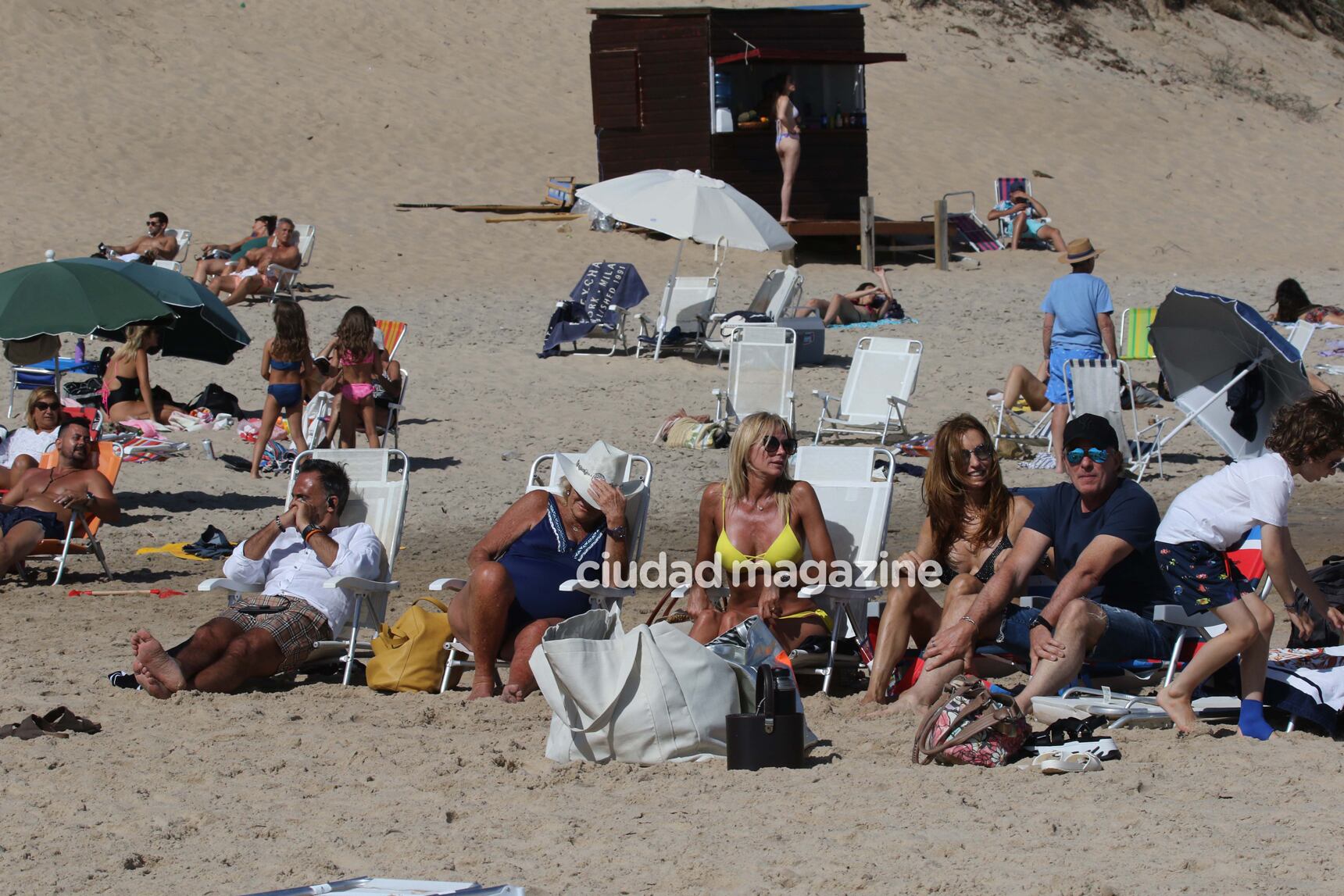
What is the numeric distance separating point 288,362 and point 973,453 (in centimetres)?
571

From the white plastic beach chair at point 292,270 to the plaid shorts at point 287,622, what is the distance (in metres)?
9.57

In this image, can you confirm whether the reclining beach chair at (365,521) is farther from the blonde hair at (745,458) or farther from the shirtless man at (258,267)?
the shirtless man at (258,267)

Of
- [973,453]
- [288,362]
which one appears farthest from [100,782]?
[288,362]

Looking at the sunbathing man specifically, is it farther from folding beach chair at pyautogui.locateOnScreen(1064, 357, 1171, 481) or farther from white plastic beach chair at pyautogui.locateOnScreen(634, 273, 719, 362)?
folding beach chair at pyautogui.locateOnScreen(1064, 357, 1171, 481)

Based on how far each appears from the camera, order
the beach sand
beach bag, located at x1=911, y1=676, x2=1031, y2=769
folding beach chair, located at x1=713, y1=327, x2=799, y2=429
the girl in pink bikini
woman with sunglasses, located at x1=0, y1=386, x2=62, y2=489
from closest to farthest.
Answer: the beach sand < beach bag, located at x1=911, y1=676, x2=1031, y2=769 < woman with sunglasses, located at x1=0, y1=386, x2=62, y2=489 < the girl in pink bikini < folding beach chair, located at x1=713, y1=327, x2=799, y2=429

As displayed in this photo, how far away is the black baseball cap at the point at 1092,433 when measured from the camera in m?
4.97

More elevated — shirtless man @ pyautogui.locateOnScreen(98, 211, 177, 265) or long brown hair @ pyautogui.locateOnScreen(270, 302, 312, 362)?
shirtless man @ pyautogui.locateOnScreen(98, 211, 177, 265)

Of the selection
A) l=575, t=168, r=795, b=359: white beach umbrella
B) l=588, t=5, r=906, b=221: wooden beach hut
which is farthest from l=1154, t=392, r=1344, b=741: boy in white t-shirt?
l=588, t=5, r=906, b=221: wooden beach hut

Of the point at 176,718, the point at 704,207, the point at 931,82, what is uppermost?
the point at 931,82

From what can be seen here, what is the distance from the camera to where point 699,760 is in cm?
466

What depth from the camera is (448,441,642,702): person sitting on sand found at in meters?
5.59

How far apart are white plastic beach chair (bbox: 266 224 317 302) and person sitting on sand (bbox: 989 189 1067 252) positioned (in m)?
8.64

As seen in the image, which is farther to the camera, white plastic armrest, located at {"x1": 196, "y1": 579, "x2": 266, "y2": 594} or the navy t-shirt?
white plastic armrest, located at {"x1": 196, "y1": 579, "x2": 266, "y2": 594}

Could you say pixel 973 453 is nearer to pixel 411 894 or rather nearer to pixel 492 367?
pixel 411 894
